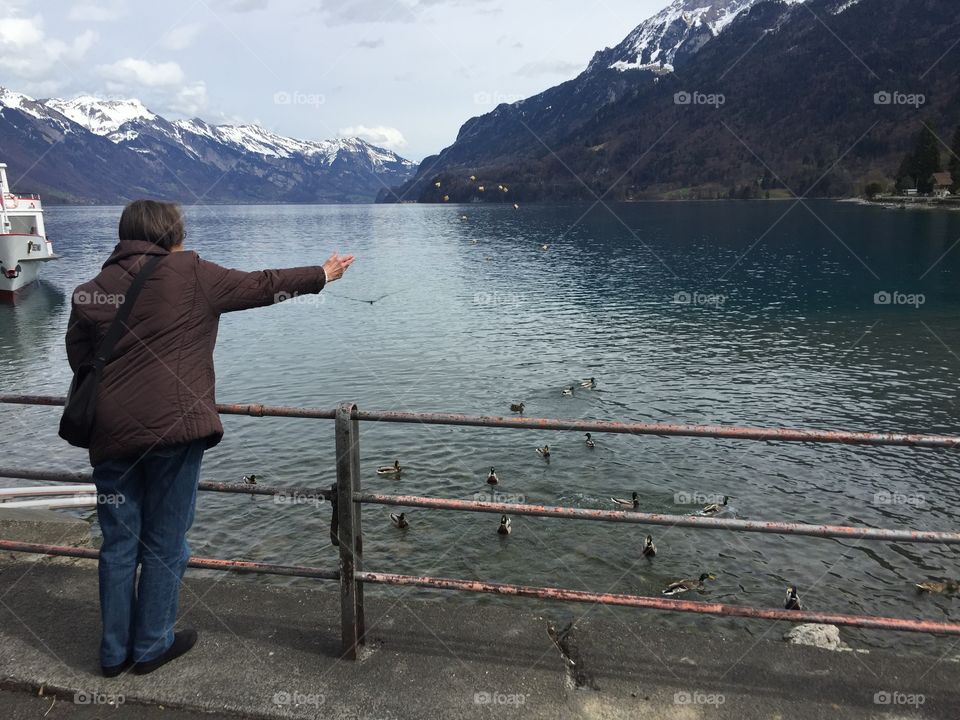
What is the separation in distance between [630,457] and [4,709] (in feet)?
56.5

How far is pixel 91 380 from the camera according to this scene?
4098 millimetres

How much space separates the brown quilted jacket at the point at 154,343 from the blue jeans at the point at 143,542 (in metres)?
0.18

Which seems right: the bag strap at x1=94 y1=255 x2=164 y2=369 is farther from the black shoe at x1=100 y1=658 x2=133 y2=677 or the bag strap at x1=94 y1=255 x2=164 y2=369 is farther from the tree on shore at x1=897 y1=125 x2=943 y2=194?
the tree on shore at x1=897 y1=125 x2=943 y2=194

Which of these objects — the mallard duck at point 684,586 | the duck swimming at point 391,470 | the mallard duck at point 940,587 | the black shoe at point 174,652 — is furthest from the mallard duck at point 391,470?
the black shoe at point 174,652

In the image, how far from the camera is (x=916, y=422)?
2195 centimetres

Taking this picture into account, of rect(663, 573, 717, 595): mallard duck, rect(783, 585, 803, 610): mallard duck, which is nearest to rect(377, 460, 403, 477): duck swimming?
rect(663, 573, 717, 595): mallard duck

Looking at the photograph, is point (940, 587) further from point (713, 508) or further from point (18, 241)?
point (18, 241)

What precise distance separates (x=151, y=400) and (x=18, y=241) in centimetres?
5993

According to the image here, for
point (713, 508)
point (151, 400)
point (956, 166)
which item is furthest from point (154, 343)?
point (956, 166)

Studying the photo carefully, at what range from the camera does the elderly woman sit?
13.6ft

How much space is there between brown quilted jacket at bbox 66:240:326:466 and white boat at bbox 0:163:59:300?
Answer: 189 feet

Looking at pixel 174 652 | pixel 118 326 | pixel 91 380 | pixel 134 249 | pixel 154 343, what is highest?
pixel 134 249

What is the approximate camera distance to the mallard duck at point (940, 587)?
42.6 feet

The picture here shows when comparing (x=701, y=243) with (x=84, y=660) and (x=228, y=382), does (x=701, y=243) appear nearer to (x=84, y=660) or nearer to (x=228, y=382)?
(x=228, y=382)
